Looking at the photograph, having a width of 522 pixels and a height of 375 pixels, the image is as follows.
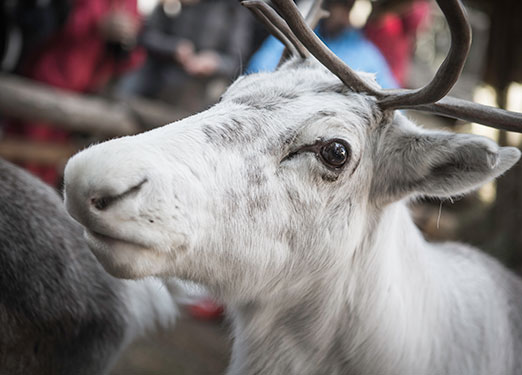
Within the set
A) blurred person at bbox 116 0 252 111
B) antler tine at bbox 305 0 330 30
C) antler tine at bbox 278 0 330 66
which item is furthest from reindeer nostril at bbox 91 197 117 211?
blurred person at bbox 116 0 252 111

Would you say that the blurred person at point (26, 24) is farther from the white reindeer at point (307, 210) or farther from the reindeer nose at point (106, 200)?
the reindeer nose at point (106, 200)

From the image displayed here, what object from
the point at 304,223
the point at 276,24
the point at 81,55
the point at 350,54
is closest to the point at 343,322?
the point at 304,223

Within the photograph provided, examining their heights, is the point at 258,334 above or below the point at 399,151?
below

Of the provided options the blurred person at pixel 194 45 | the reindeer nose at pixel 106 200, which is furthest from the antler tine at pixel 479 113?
the blurred person at pixel 194 45

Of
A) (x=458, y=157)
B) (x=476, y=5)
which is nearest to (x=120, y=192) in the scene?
(x=458, y=157)

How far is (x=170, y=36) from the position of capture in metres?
7.45

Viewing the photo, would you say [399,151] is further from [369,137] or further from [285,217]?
[285,217]

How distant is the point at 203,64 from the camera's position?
6980mm

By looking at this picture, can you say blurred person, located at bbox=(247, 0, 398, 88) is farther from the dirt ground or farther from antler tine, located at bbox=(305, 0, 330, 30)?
the dirt ground

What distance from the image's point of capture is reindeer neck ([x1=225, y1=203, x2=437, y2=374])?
236 cm

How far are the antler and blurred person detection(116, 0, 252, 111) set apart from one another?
491 centimetres

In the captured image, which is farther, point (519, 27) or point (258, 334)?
point (519, 27)

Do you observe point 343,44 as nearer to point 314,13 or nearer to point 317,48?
point 314,13

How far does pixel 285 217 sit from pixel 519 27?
4892 millimetres
